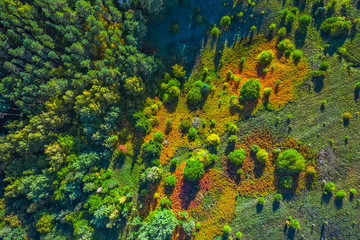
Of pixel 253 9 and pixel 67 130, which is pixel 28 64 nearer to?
pixel 67 130

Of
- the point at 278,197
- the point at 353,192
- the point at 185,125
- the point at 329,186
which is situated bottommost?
the point at 353,192

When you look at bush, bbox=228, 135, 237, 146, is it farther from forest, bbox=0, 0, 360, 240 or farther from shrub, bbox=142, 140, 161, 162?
shrub, bbox=142, 140, 161, 162

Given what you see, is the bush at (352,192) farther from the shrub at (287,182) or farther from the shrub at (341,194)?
the shrub at (287,182)

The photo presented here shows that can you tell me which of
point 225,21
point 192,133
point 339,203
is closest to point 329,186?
point 339,203

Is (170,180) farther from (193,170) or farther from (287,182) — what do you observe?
(287,182)

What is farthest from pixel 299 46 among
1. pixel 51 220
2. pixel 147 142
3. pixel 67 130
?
pixel 51 220

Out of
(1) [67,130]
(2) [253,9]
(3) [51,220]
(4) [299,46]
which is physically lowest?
(3) [51,220]

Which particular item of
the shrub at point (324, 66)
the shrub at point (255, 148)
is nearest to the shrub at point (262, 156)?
the shrub at point (255, 148)
